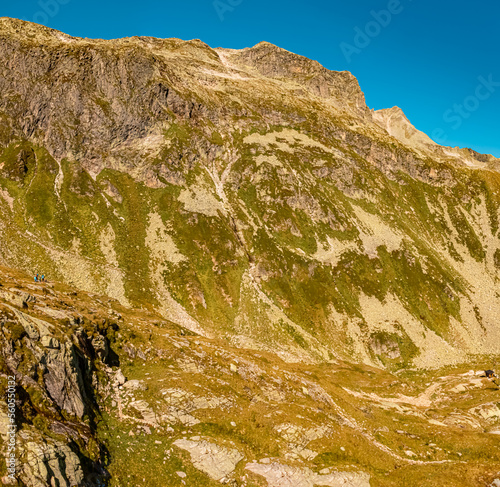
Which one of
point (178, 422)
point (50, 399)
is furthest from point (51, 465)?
point (178, 422)

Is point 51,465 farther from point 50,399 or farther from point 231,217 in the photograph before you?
point 231,217

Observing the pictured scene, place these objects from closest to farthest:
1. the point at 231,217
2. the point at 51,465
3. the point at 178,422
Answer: the point at 51,465, the point at 178,422, the point at 231,217

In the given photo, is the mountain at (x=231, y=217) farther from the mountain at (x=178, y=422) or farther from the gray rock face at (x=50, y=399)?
the gray rock face at (x=50, y=399)

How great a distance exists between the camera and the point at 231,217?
12000 cm

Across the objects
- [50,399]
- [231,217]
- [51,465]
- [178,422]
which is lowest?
[51,465]

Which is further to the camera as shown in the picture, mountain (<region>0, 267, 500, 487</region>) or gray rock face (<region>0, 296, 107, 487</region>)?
mountain (<region>0, 267, 500, 487</region>)

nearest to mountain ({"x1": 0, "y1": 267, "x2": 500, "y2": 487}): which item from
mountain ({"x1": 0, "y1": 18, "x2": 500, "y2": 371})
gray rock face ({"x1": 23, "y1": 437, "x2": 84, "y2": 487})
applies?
gray rock face ({"x1": 23, "y1": 437, "x2": 84, "y2": 487})

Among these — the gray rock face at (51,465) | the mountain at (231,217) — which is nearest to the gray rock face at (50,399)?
the gray rock face at (51,465)

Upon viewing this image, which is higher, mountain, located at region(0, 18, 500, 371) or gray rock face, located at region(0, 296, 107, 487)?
mountain, located at region(0, 18, 500, 371)

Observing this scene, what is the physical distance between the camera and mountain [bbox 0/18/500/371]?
92938mm

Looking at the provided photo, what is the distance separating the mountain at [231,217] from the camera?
9294 centimetres

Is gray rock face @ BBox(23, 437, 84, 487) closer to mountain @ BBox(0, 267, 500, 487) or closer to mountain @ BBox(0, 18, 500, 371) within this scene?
mountain @ BBox(0, 267, 500, 487)

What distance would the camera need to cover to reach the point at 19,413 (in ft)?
68.2

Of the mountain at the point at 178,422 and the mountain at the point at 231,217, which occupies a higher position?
the mountain at the point at 231,217
